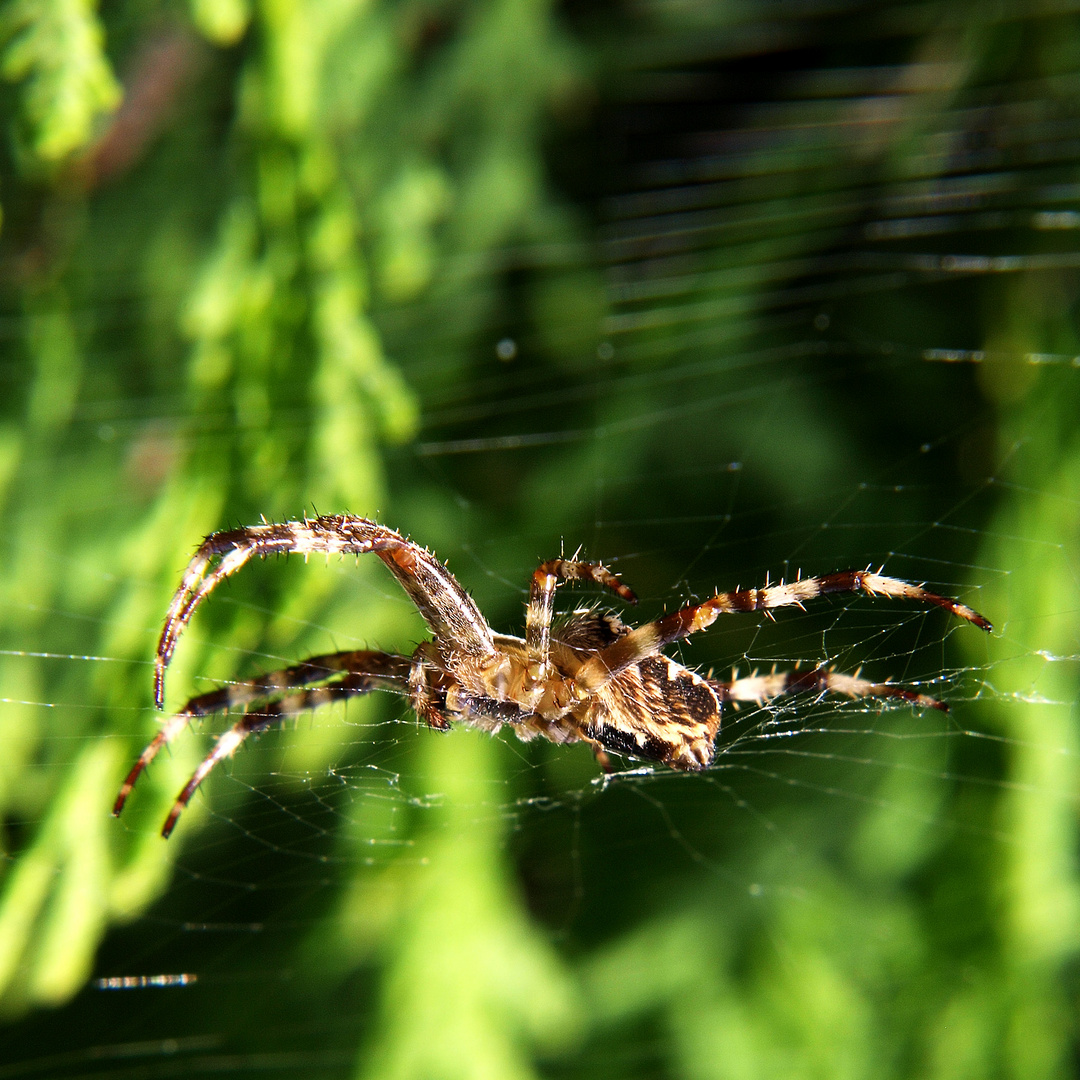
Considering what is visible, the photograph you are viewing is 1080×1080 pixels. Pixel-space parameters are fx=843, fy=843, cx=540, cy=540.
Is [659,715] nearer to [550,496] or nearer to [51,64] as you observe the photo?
[550,496]

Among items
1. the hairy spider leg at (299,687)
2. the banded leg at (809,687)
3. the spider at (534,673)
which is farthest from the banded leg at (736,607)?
the hairy spider leg at (299,687)

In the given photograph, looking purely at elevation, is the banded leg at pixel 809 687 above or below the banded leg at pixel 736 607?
below

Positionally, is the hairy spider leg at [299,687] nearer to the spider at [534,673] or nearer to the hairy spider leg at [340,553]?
the spider at [534,673]

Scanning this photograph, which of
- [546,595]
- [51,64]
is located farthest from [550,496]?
[51,64]

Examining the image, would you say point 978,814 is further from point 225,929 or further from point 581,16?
point 581,16

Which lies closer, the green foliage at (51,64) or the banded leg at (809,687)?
the green foliage at (51,64)

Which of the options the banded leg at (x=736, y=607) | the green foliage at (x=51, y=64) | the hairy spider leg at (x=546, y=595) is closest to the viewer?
the green foliage at (x=51, y=64)

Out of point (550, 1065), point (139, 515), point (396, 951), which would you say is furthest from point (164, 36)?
point (550, 1065)
